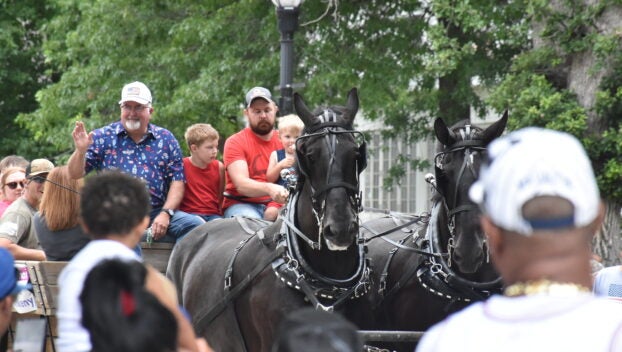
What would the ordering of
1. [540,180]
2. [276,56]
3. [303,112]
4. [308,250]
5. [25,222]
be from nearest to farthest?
[540,180] → [308,250] → [303,112] → [25,222] → [276,56]

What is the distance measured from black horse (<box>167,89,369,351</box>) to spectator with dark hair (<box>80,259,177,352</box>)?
10.5 feet

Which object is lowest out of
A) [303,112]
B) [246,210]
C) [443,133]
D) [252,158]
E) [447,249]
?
[447,249]

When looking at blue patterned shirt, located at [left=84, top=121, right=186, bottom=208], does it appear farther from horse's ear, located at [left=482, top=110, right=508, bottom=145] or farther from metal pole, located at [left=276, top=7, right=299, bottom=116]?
metal pole, located at [left=276, top=7, right=299, bottom=116]

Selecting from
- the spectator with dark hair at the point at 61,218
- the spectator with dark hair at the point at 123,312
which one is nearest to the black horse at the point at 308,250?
the spectator with dark hair at the point at 61,218

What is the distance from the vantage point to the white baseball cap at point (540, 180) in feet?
7.26

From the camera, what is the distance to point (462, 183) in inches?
259

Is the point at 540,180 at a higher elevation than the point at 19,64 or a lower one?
lower

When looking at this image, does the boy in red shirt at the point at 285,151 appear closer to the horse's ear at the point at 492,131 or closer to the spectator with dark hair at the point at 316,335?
the horse's ear at the point at 492,131

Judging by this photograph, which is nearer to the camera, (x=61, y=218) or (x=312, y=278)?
(x=312, y=278)

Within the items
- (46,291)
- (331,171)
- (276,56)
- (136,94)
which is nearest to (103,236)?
(331,171)

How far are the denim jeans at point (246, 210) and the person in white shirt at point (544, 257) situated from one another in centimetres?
628

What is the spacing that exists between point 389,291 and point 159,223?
2.02 meters

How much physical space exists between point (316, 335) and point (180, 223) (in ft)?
20.1

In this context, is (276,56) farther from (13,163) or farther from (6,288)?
(6,288)
